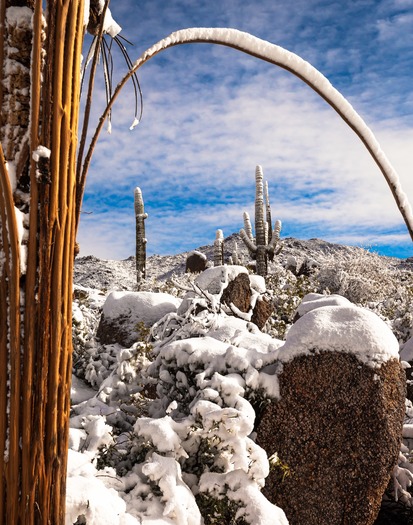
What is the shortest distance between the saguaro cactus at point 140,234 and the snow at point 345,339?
11.3 meters

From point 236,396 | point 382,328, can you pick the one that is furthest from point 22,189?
point 382,328

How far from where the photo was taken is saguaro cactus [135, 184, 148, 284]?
49.3 feet

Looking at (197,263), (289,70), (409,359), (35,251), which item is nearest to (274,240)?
(197,263)

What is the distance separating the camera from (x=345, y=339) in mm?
3521

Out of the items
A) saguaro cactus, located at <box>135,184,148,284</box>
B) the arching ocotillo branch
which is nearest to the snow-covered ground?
the arching ocotillo branch

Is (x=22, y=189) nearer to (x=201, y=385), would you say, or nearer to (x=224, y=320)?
(x=201, y=385)

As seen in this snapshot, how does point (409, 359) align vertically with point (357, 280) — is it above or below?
below

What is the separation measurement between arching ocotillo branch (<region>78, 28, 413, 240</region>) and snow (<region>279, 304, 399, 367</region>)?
2573 mm

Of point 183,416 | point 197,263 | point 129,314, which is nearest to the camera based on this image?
point 183,416

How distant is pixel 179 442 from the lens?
8.61 ft

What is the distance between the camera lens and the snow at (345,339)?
349 centimetres

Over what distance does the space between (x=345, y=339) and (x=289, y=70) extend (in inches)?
106

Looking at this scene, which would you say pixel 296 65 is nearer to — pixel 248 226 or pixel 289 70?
pixel 289 70

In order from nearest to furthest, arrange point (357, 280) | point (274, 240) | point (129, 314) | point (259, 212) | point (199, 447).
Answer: point (199, 447), point (129, 314), point (357, 280), point (259, 212), point (274, 240)
